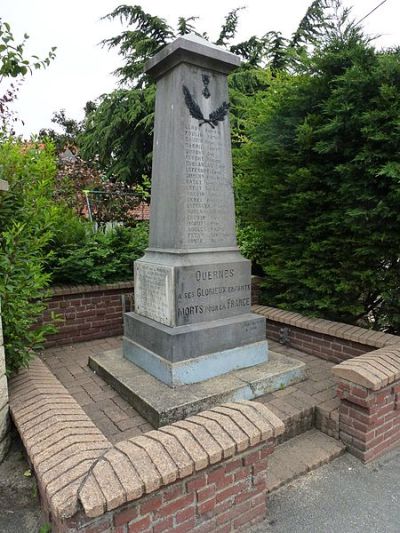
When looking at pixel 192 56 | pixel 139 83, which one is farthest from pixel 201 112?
→ pixel 139 83

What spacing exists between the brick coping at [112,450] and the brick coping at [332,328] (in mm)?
1941

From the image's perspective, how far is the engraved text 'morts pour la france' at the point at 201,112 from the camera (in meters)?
3.25

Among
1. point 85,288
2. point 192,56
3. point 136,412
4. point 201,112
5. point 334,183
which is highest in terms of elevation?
point 192,56

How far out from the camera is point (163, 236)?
3434 millimetres

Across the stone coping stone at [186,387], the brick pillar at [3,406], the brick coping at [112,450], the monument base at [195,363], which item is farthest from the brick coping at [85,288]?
the brick coping at [112,450]

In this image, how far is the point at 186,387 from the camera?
3.02 metres

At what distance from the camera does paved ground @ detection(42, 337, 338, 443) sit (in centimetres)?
273

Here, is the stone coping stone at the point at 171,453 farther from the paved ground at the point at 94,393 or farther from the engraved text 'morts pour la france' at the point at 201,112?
the engraved text 'morts pour la france' at the point at 201,112

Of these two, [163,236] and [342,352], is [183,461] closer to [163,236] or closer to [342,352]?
[163,236]

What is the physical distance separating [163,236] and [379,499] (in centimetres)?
258

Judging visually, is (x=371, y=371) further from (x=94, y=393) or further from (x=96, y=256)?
(x=96, y=256)

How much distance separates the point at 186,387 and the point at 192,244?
1.26 m

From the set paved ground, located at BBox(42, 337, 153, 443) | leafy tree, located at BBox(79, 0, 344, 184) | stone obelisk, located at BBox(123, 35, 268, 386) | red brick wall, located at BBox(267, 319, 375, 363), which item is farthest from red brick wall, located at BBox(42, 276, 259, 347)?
leafy tree, located at BBox(79, 0, 344, 184)

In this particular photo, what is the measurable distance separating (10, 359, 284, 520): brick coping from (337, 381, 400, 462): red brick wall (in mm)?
829
